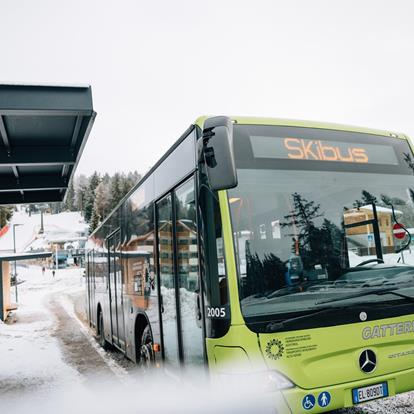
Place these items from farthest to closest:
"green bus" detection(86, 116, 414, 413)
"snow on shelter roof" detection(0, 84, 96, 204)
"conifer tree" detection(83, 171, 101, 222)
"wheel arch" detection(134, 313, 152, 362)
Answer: "conifer tree" detection(83, 171, 101, 222) → "wheel arch" detection(134, 313, 152, 362) → "snow on shelter roof" detection(0, 84, 96, 204) → "green bus" detection(86, 116, 414, 413)

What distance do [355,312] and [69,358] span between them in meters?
8.48

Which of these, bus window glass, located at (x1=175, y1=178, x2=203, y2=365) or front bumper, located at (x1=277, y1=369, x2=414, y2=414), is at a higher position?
bus window glass, located at (x1=175, y1=178, x2=203, y2=365)

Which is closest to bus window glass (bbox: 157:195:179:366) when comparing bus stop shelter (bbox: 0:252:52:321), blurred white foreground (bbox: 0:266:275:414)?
blurred white foreground (bbox: 0:266:275:414)

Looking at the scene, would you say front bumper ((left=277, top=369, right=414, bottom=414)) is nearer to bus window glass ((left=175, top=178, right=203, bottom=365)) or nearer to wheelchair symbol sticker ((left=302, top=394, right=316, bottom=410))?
wheelchair symbol sticker ((left=302, top=394, right=316, bottom=410))

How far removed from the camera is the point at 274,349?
3656mm

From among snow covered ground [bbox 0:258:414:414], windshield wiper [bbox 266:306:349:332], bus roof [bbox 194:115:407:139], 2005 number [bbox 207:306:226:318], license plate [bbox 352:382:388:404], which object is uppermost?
bus roof [bbox 194:115:407:139]

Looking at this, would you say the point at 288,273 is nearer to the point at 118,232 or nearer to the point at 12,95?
the point at 12,95

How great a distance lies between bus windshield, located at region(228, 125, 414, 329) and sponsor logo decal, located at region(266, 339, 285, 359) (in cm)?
20

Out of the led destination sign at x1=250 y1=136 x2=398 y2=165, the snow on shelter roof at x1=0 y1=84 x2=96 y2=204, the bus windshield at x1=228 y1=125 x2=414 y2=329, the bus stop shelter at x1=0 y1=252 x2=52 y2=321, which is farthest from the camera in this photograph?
the bus stop shelter at x1=0 y1=252 x2=52 y2=321

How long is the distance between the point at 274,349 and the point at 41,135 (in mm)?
5307

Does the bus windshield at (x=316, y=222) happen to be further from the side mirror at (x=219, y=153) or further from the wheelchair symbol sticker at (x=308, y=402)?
the wheelchair symbol sticker at (x=308, y=402)

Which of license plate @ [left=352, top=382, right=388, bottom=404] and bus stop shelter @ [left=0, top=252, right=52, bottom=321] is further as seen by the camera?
bus stop shelter @ [left=0, top=252, right=52, bottom=321]

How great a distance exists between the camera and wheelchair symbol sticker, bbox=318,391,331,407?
3.70m

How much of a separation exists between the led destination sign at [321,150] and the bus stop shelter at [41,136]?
2749 millimetres
